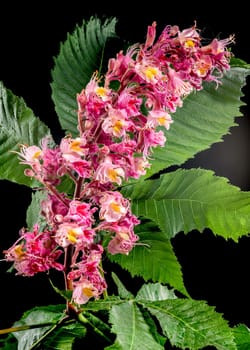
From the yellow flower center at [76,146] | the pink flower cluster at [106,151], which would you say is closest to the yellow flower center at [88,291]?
the pink flower cluster at [106,151]

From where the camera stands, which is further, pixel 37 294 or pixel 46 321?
pixel 37 294

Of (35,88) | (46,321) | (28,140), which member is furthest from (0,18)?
(46,321)

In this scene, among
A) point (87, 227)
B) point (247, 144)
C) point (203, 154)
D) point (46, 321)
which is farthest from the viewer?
point (247, 144)

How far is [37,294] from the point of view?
780mm

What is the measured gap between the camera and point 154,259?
0.57m

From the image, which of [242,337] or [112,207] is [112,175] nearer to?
[112,207]

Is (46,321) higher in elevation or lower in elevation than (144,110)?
lower

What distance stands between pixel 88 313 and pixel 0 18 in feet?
1.76

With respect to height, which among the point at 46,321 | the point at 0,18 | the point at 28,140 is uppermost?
the point at 0,18

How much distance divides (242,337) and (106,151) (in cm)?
27

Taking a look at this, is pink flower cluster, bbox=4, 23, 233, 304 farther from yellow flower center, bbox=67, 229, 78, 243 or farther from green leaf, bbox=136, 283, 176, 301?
green leaf, bbox=136, 283, 176, 301

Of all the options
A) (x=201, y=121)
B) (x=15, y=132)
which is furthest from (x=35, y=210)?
(x=201, y=121)

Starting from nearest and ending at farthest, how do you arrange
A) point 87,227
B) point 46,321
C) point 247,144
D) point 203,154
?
point 87,227 < point 46,321 < point 203,154 < point 247,144

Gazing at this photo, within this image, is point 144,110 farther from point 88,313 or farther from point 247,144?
point 247,144
